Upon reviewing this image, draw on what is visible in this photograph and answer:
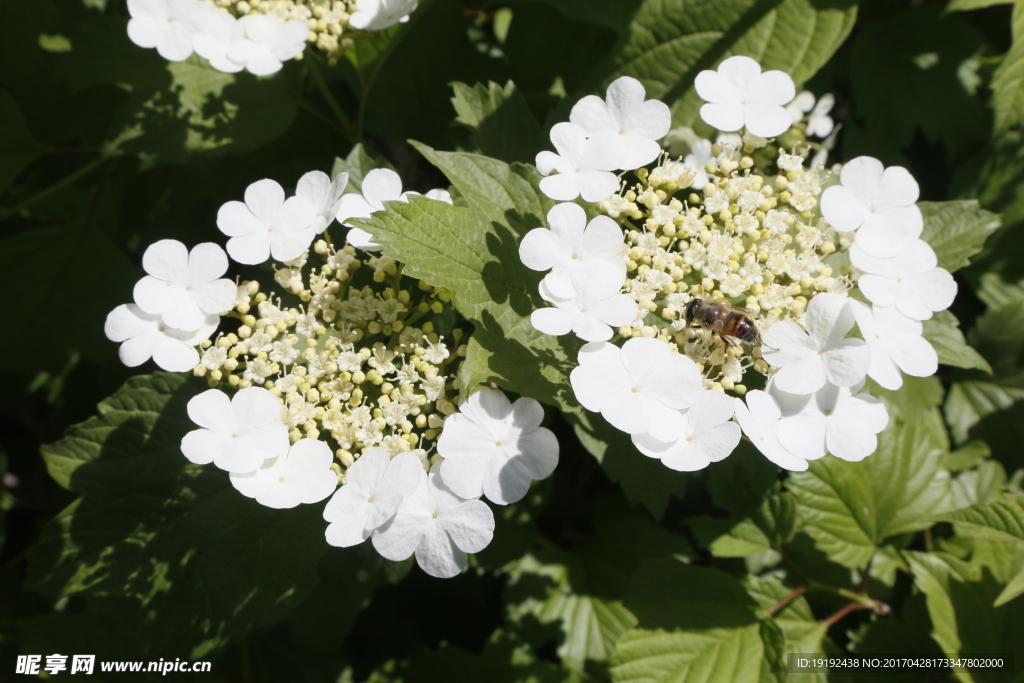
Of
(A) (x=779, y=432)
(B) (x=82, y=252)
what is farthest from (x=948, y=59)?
(B) (x=82, y=252)

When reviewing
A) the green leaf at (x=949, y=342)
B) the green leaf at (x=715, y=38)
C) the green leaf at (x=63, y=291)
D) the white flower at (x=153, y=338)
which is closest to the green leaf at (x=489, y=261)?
the white flower at (x=153, y=338)

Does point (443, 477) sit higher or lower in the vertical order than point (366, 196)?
lower

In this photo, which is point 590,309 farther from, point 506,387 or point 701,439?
point 701,439

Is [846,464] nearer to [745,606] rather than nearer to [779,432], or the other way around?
[745,606]

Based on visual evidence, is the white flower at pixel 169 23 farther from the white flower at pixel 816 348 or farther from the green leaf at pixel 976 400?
the green leaf at pixel 976 400

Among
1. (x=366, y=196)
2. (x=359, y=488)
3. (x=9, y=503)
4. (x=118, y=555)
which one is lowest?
(x=9, y=503)

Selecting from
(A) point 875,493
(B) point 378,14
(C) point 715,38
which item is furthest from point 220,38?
(A) point 875,493

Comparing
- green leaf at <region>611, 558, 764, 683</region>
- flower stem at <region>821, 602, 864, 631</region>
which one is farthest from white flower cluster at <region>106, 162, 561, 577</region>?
flower stem at <region>821, 602, 864, 631</region>
